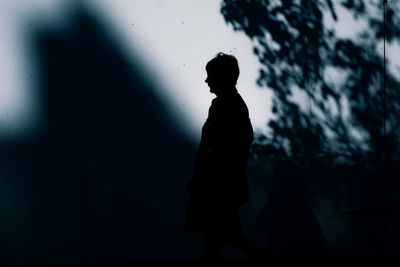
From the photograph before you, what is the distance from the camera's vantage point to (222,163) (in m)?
4.06

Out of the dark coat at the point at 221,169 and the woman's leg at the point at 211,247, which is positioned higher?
the dark coat at the point at 221,169

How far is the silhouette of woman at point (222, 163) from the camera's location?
4062 mm

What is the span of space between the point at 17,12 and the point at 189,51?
183 cm

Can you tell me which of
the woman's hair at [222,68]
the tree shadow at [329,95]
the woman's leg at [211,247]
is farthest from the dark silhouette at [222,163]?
the tree shadow at [329,95]

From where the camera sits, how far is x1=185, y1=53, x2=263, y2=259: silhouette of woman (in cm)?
406

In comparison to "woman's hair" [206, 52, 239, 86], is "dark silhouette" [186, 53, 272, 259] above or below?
below

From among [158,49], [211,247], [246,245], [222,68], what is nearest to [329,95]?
[222,68]

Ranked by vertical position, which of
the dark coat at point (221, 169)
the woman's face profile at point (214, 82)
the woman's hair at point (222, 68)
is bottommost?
the dark coat at point (221, 169)

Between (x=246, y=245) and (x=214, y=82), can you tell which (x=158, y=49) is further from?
(x=246, y=245)

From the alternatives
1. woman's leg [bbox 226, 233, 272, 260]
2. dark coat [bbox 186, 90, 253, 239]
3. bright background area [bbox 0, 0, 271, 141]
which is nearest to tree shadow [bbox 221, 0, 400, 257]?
bright background area [bbox 0, 0, 271, 141]

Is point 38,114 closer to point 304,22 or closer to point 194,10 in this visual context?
point 194,10

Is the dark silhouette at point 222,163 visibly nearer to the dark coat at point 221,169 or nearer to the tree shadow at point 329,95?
the dark coat at point 221,169

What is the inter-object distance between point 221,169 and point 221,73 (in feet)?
2.68

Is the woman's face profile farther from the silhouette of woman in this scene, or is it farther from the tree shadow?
the tree shadow
